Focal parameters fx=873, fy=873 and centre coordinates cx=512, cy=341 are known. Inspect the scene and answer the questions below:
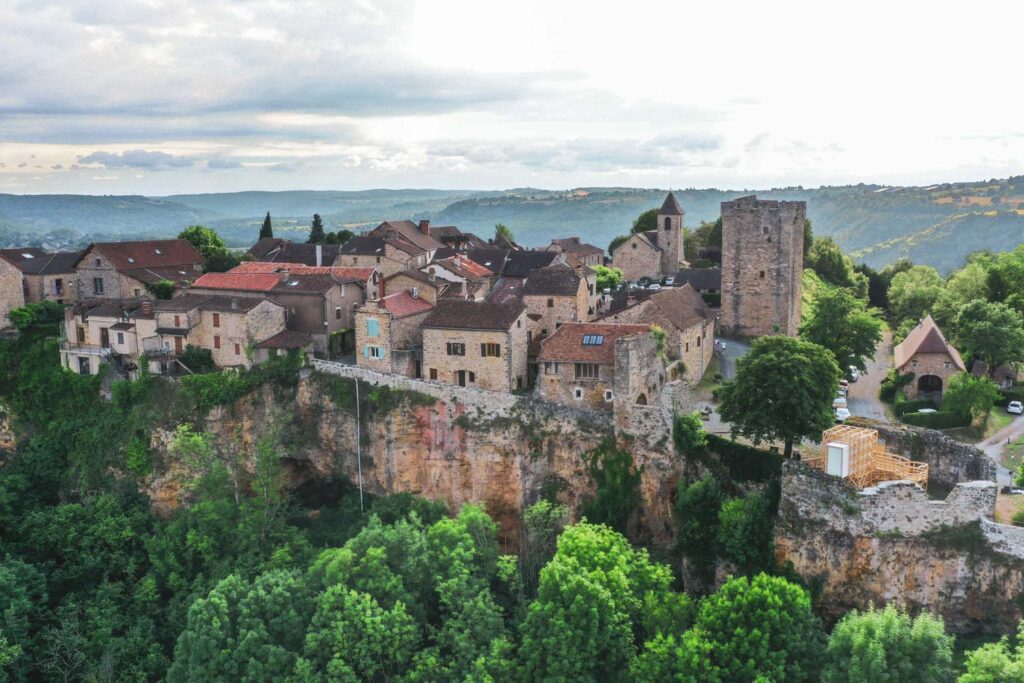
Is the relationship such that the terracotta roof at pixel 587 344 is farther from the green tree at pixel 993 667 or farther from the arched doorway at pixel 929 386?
the green tree at pixel 993 667

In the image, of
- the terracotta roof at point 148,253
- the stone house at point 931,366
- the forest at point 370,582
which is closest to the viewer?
the forest at point 370,582

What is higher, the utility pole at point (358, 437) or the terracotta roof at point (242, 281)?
the terracotta roof at point (242, 281)

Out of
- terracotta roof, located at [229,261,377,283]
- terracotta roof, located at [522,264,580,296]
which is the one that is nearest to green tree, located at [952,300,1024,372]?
terracotta roof, located at [522,264,580,296]

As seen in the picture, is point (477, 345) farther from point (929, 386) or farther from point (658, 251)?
point (658, 251)

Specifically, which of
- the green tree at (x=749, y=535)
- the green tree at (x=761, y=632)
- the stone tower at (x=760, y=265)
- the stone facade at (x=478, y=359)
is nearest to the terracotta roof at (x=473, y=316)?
the stone facade at (x=478, y=359)

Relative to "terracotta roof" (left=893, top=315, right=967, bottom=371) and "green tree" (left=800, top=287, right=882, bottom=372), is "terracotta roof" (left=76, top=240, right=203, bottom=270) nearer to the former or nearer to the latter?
"green tree" (left=800, top=287, right=882, bottom=372)

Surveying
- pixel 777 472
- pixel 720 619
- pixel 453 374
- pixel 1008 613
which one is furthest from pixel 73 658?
pixel 1008 613

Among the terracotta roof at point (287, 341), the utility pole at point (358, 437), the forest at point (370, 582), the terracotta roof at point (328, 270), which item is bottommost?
the forest at point (370, 582)
